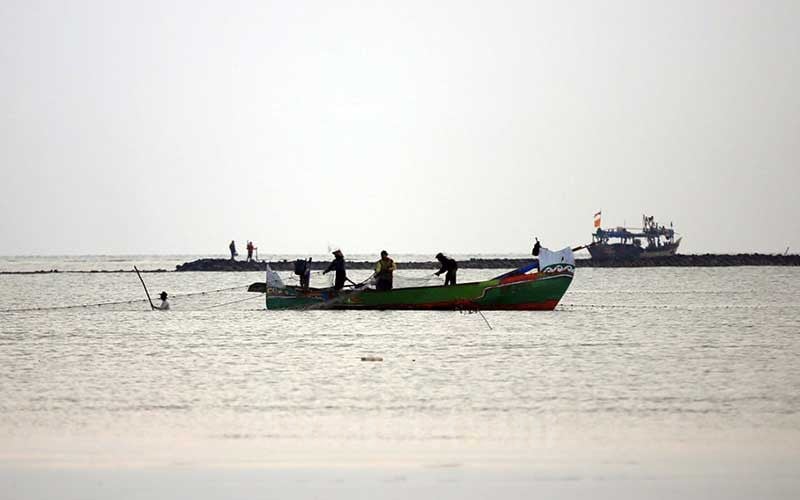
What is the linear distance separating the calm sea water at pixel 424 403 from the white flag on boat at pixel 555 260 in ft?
9.77

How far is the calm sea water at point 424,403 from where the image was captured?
1065cm

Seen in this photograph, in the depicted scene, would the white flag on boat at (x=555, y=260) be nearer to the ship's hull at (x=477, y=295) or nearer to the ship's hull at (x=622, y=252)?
the ship's hull at (x=477, y=295)

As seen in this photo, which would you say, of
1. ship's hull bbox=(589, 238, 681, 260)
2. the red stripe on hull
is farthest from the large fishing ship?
the red stripe on hull

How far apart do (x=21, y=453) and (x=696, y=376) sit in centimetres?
1059

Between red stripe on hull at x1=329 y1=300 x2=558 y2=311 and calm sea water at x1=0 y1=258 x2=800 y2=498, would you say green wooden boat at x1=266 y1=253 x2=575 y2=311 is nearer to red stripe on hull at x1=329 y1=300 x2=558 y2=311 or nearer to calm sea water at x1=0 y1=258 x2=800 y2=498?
red stripe on hull at x1=329 y1=300 x2=558 y2=311

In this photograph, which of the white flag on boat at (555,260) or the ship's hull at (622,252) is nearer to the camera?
the white flag on boat at (555,260)

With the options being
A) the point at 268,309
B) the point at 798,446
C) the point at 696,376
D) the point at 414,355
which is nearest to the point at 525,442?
the point at 798,446

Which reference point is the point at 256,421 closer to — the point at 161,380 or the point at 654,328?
the point at 161,380

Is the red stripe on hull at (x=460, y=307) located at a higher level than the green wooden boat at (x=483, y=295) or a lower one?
lower

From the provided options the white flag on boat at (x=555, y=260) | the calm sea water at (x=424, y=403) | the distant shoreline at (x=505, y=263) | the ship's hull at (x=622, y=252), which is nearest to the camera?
the calm sea water at (x=424, y=403)

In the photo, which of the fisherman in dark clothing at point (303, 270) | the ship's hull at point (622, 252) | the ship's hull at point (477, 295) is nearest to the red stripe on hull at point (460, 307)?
the ship's hull at point (477, 295)

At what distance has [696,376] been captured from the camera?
18.0 metres

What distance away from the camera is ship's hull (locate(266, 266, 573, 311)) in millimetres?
33531

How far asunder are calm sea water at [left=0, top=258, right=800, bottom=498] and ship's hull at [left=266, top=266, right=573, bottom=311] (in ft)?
9.27
